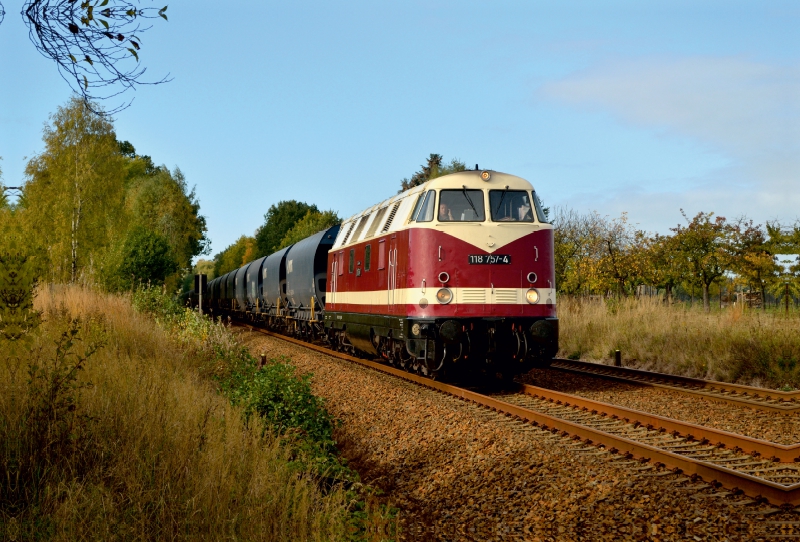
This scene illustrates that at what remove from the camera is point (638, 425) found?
28.9ft

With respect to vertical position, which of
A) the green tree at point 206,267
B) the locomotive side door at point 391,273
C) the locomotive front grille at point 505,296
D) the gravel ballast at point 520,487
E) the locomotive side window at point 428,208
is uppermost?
the green tree at point 206,267

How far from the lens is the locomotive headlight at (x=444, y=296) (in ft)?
37.8

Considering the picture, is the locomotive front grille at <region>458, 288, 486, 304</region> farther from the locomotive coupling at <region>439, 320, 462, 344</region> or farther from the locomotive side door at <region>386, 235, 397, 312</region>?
the locomotive side door at <region>386, 235, 397, 312</region>

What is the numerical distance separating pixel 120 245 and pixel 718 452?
1230 inches

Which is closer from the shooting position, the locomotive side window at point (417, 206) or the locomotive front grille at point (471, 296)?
the locomotive front grille at point (471, 296)

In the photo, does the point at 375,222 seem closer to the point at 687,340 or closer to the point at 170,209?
the point at 687,340

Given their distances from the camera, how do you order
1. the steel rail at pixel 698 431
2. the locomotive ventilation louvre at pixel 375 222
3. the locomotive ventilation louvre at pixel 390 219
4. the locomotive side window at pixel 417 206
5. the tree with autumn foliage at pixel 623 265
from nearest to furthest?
the steel rail at pixel 698 431, the locomotive side window at pixel 417 206, the locomotive ventilation louvre at pixel 390 219, the locomotive ventilation louvre at pixel 375 222, the tree with autumn foliage at pixel 623 265

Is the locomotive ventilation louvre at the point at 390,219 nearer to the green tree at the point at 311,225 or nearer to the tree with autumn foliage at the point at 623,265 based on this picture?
the tree with autumn foliage at the point at 623,265

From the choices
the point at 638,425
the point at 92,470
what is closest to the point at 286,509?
the point at 92,470

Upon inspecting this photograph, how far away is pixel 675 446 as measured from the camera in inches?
301

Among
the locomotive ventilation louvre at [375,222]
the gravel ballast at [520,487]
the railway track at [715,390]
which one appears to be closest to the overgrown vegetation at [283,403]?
the gravel ballast at [520,487]

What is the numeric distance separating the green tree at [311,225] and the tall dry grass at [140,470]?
227 feet

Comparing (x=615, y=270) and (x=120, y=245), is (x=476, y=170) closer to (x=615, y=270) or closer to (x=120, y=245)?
(x=615, y=270)

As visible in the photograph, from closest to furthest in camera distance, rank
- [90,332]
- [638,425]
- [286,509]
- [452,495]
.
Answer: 1. [286,509]
2. [452,495]
3. [638,425]
4. [90,332]
